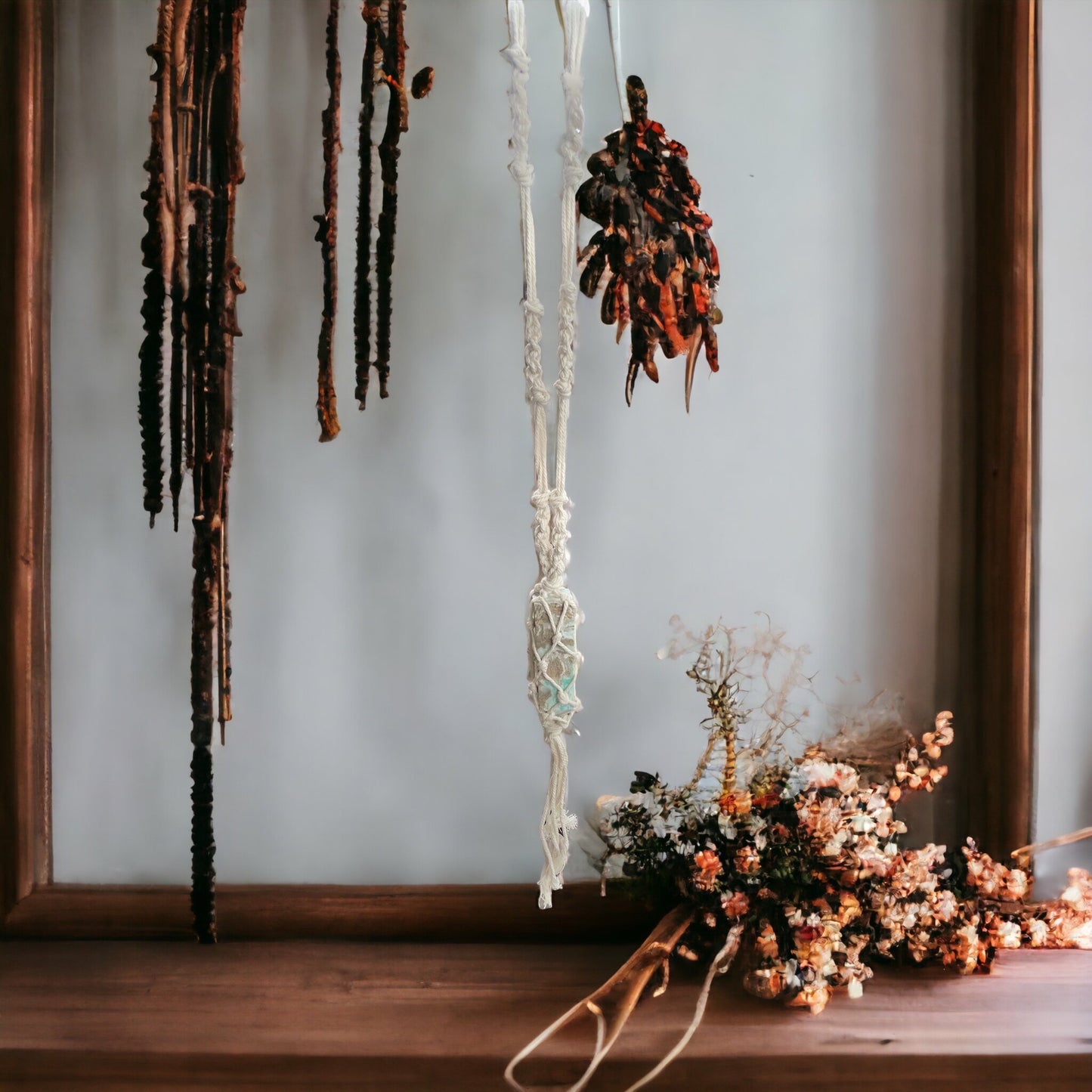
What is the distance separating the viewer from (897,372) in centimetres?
95

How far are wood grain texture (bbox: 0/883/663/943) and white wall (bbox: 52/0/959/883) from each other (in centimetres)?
3

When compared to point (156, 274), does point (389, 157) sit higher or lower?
higher

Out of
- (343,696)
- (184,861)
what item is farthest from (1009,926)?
(184,861)

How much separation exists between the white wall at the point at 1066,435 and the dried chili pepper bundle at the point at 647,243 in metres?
0.42

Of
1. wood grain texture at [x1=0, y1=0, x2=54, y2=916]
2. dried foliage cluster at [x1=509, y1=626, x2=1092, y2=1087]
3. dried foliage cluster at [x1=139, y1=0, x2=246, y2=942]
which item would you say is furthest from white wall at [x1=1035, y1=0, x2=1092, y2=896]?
wood grain texture at [x1=0, y1=0, x2=54, y2=916]

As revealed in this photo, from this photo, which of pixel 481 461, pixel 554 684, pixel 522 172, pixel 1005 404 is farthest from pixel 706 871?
pixel 522 172

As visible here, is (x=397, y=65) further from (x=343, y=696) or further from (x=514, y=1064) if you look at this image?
(x=514, y=1064)

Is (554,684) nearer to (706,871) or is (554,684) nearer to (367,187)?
(706,871)

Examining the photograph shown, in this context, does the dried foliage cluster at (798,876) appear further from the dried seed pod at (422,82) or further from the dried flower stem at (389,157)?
→ the dried seed pod at (422,82)

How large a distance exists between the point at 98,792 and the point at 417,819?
361mm

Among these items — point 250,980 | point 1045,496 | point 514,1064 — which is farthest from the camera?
point 1045,496

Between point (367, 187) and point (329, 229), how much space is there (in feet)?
0.19

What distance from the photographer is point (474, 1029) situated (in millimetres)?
736

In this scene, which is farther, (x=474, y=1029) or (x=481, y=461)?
(x=481, y=461)
